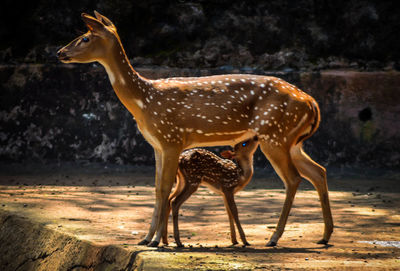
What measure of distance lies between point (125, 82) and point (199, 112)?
0.79 m

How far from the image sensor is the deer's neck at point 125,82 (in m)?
5.64

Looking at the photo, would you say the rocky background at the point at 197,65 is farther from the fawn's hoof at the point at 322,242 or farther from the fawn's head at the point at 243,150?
the fawn's hoof at the point at 322,242

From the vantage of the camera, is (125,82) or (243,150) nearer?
(125,82)

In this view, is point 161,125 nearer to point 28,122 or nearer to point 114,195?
point 114,195

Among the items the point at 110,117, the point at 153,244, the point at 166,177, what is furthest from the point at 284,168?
the point at 110,117

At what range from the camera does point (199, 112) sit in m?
5.66

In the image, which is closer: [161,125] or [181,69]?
[161,125]

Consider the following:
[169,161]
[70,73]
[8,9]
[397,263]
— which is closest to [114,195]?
[169,161]

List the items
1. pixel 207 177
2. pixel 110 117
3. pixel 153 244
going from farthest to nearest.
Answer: pixel 110 117, pixel 207 177, pixel 153 244

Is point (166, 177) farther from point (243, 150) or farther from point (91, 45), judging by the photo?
point (91, 45)

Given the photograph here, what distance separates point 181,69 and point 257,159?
2.50 meters

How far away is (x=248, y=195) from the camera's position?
30.6 ft

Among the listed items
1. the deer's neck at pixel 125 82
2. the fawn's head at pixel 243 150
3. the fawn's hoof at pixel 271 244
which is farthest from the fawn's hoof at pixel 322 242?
the deer's neck at pixel 125 82

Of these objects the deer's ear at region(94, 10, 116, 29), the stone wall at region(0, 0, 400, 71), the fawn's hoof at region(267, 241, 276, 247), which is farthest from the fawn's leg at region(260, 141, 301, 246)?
the stone wall at region(0, 0, 400, 71)
